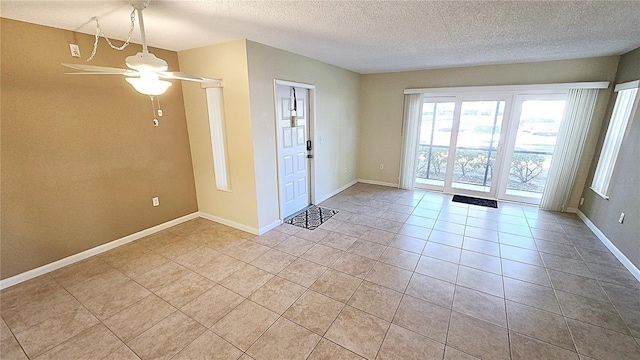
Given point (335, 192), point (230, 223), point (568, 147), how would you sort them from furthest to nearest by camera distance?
1. point (335, 192)
2. point (568, 147)
3. point (230, 223)

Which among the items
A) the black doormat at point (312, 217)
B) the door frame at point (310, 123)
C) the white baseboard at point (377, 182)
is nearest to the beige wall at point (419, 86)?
the white baseboard at point (377, 182)

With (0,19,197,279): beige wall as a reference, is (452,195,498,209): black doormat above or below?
below

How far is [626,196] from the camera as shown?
Result: 2986mm

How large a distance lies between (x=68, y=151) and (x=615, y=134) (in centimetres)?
684

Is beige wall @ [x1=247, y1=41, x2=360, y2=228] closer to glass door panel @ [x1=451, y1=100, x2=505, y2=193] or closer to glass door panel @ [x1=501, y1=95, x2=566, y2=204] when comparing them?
glass door panel @ [x1=451, y1=100, x2=505, y2=193]

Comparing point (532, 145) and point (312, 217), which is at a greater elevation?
point (532, 145)

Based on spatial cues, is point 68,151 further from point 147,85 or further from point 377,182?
point 377,182

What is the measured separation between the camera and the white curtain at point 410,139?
521 centimetres

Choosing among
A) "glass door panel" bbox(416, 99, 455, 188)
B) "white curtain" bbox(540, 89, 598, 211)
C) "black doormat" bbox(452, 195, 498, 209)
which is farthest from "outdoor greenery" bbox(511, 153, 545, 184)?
"glass door panel" bbox(416, 99, 455, 188)

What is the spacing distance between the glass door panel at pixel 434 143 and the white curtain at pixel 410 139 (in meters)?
0.16

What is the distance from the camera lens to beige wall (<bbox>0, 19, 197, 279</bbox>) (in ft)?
7.98

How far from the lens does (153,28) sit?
258cm

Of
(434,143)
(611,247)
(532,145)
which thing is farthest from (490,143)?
(611,247)

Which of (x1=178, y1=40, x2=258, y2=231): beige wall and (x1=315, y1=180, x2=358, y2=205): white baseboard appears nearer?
(x1=178, y1=40, x2=258, y2=231): beige wall
